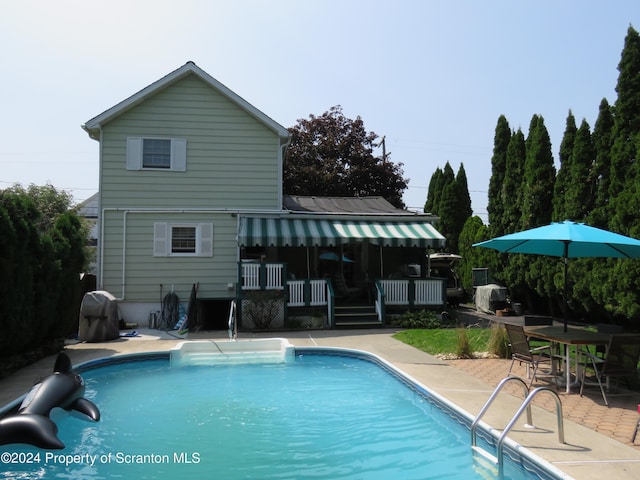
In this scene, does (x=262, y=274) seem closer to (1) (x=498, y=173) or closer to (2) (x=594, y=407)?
(2) (x=594, y=407)

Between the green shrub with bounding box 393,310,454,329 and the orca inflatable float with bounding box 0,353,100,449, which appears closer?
the orca inflatable float with bounding box 0,353,100,449

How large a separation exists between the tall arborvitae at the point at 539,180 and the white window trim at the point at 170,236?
1233cm

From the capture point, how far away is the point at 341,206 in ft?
67.8

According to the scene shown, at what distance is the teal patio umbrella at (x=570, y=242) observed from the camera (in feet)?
25.9

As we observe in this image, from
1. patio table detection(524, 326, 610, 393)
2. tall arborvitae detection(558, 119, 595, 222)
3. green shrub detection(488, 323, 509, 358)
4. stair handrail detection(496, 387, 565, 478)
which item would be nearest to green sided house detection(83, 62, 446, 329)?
tall arborvitae detection(558, 119, 595, 222)

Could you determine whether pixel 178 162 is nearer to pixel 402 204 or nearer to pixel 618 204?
pixel 618 204

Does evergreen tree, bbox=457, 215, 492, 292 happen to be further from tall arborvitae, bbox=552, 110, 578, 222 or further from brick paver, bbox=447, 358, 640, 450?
brick paver, bbox=447, 358, 640, 450

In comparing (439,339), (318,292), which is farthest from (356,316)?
(439,339)

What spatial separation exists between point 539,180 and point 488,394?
13.5 meters

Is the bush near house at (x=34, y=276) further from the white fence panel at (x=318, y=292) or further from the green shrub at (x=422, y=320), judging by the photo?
the green shrub at (x=422, y=320)

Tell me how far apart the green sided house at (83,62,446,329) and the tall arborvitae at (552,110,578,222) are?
454 cm

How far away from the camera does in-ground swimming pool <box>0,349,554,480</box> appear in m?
5.66

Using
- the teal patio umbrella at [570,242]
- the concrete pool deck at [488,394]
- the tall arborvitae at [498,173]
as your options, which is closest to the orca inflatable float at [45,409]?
the concrete pool deck at [488,394]

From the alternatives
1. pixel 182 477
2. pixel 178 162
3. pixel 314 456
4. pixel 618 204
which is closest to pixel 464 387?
pixel 314 456
